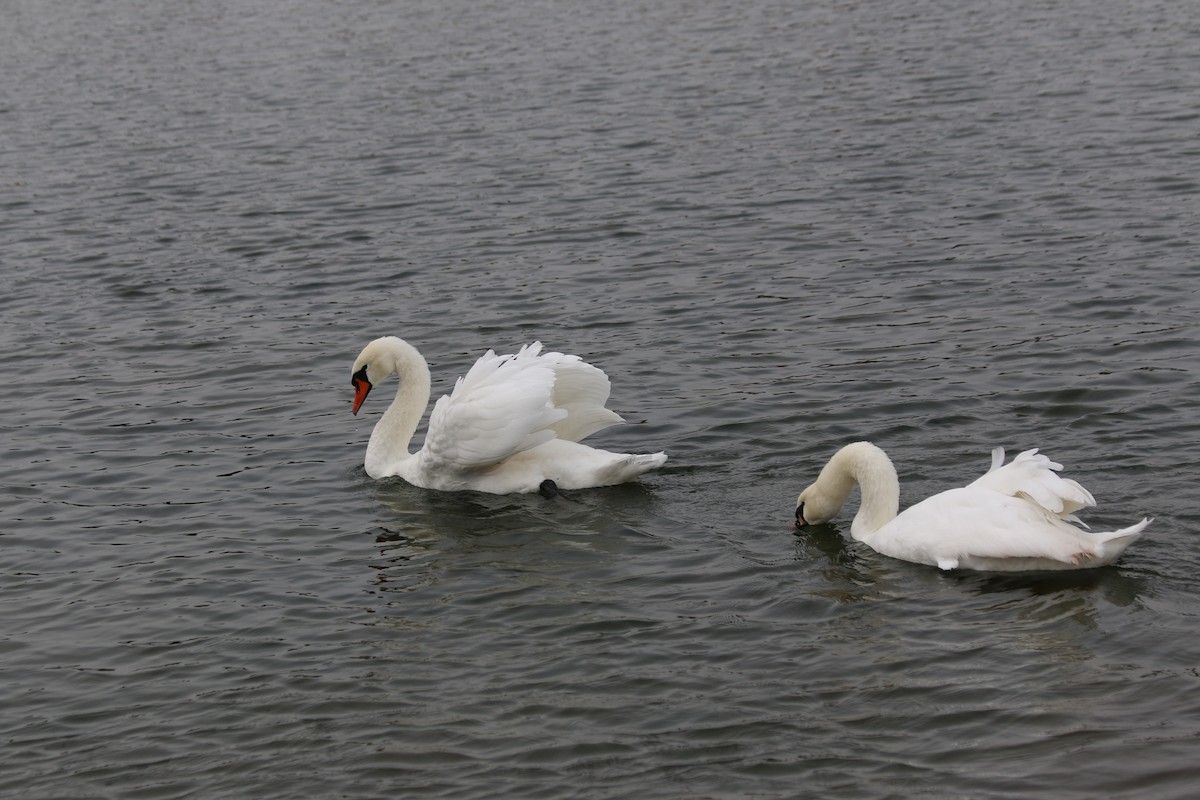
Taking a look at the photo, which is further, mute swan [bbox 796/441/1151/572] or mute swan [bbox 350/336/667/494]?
mute swan [bbox 350/336/667/494]

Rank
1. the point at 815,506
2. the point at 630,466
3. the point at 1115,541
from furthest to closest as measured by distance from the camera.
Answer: the point at 630,466 < the point at 815,506 < the point at 1115,541

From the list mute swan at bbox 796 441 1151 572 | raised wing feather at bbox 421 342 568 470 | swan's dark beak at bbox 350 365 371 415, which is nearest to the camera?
mute swan at bbox 796 441 1151 572

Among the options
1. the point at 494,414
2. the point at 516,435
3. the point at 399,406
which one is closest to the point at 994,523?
the point at 516,435

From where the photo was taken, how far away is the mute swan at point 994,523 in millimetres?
8797

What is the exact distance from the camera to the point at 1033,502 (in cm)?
912

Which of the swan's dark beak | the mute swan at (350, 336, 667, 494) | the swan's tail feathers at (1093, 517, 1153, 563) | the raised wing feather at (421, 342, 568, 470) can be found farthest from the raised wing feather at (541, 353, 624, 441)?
the swan's tail feathers at (1093, 517, 1153, 563)

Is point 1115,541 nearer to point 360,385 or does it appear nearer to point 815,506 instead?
point 815,506

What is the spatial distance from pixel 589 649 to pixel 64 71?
81.7 feet

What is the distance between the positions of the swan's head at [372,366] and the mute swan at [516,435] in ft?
1.65

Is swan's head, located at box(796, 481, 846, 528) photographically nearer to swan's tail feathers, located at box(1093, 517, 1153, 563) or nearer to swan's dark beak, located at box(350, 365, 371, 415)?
swan's tail feathers, located at box(1093, 517, 1153, 563)

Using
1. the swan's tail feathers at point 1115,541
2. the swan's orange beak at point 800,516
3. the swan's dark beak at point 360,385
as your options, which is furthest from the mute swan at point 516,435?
the swan's tail feathers at point 1115,541

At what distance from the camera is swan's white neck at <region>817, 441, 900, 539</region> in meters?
9.80

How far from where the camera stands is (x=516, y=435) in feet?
35.8

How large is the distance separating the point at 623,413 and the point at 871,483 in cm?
312
